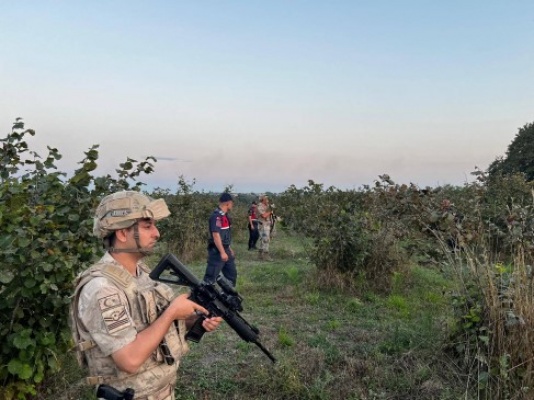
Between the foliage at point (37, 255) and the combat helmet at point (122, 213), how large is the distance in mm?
961

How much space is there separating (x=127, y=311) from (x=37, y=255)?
1.20 m

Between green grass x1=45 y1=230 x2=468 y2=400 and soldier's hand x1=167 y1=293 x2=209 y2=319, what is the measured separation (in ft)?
5.99

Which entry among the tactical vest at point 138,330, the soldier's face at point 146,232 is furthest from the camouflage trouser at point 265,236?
the soldier's face at point 146,232

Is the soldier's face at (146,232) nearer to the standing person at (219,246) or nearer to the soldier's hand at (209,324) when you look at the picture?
the soldier's hand at (209,324)

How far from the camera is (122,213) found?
6.66ft

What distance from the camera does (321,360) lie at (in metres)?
3.97

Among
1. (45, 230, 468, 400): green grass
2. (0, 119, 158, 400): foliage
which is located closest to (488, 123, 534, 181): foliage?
(45, 230, 468, 400): green grass

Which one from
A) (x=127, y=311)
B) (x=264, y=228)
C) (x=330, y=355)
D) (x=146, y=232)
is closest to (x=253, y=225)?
(x=264, y=228)

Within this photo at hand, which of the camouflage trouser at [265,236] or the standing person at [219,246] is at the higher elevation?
the standing person at [219,246]

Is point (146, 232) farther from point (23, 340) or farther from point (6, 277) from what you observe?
point (23, 340)

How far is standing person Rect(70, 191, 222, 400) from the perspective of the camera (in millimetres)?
1861

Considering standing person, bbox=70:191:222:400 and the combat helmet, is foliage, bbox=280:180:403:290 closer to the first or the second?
standing person, bbox=70:191:222:400

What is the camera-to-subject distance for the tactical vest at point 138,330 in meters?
1.96

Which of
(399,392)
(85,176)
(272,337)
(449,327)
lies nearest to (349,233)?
(272,337)
